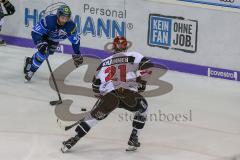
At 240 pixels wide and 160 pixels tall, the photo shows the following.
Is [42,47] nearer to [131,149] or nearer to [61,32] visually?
[61,32]

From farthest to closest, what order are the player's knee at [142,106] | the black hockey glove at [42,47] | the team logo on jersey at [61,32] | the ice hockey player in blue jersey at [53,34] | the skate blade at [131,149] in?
the team logo on jersey at [61,32] → the black hockey glove at [42,47] → the ice hockey player in blue jersey at [53,34] → the skate blade at [131,149] → the player's knee at [142,106]

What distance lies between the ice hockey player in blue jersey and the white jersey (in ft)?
8.27

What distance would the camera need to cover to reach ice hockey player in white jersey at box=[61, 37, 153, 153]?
739 cm

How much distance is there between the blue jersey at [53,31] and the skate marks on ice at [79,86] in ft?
2.21

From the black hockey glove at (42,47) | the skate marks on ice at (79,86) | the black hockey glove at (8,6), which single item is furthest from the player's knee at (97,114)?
the black hockey glove at (8,6)

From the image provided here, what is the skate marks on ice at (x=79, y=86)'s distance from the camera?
Result: 9305mm

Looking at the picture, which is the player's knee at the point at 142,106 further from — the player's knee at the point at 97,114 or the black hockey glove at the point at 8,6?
the black hockey glove at the point at 8,6

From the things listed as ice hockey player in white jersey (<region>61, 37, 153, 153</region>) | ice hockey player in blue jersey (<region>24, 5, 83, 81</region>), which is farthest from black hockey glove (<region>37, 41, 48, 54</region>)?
ice hockey player in white jersey (<region>61, 37, 153, 153</region>)

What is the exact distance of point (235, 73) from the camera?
10773 millimetres

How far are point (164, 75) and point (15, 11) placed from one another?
3531mm

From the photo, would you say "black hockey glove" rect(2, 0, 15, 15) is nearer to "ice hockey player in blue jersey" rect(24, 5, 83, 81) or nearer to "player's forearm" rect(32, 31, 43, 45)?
"ice hockey player in blue jersey" rect(24, 5, 83, 81)

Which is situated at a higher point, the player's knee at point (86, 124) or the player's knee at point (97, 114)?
the player's knee at point (97, 114)

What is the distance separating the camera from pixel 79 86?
10547 millimetres

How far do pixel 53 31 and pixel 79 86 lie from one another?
1076mm
